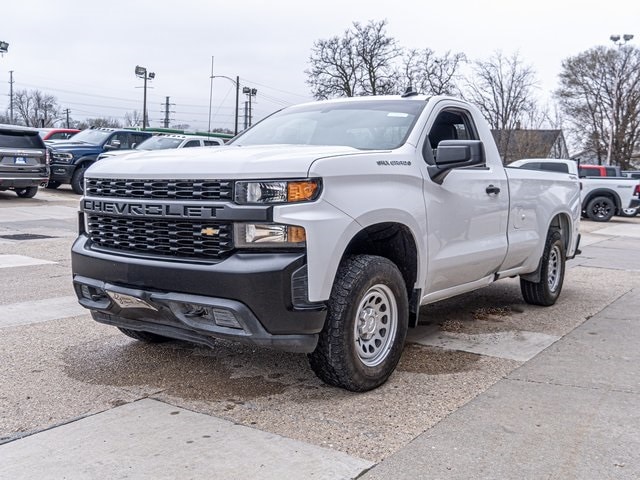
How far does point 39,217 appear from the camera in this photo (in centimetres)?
1477

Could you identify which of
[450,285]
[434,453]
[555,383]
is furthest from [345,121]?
[434,453]

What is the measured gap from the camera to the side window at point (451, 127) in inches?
224

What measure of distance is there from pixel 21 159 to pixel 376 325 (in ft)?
49.6

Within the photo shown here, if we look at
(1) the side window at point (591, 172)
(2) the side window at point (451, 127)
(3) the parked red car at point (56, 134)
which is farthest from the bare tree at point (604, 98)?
(2) the side window at point (451, 127)

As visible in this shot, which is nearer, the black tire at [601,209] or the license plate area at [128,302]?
the license plate area at [128,302]

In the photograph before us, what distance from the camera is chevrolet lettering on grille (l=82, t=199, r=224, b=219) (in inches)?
155

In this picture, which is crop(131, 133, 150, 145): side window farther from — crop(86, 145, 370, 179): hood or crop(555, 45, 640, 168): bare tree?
crop(555, 45, 640, 168): bare tree

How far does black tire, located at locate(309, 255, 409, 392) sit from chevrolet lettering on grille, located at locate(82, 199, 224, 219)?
87 cm

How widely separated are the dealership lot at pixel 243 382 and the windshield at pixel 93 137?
13.8 meters

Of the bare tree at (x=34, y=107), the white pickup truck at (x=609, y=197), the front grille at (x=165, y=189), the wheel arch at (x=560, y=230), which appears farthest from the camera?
the bare tree at (x=34, y=107)

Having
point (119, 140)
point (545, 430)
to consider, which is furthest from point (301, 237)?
point (119, 140)

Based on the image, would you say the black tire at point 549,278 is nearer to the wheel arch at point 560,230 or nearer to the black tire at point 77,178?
the wheel arch at point 560,230

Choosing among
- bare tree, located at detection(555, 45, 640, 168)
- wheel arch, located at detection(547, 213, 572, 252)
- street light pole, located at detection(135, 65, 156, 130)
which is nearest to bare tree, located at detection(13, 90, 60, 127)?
street light pole, located at detection(135, 65, 156, 130)

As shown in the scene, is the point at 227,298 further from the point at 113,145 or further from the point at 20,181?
the point at 113,145
